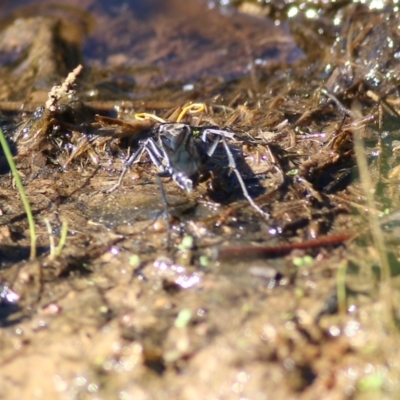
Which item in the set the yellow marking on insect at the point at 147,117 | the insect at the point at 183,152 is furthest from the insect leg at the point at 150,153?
the yellow marking on insect at the point at 147,117

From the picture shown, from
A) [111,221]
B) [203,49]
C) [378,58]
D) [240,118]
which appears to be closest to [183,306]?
[111,221]

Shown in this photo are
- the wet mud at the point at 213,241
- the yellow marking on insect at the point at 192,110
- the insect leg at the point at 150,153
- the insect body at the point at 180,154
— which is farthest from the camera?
the yellow marking on insect at the point at 192,110

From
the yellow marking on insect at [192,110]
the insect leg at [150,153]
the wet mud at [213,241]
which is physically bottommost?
the wet mud at [213,241]

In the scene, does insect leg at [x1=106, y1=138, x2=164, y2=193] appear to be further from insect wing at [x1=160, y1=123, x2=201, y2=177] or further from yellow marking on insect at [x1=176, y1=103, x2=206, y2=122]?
yellow marking on insect at [x1=176, y1=103, x2=206, y2=122]

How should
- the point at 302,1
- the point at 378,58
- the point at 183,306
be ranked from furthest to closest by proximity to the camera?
the point at 302,1 < the point at 378,58 < the point at 183,306

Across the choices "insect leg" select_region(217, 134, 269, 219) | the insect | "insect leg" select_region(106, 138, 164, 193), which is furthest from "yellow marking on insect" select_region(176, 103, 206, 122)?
"insect leg" select_region(217, 134, 269, 219)

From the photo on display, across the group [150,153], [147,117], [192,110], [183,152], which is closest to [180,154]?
[183,152]

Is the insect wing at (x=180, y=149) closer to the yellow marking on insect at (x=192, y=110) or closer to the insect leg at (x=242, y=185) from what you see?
the insect leg at (x=242, y=185)

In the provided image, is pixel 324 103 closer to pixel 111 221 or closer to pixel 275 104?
pixel 275 104
